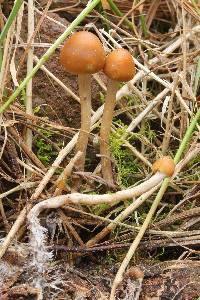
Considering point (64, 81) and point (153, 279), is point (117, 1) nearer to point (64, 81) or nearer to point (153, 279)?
point (64, 81)

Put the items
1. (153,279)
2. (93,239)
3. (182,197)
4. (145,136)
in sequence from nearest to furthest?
(153,279) → (93,239) → (182,197) → (145,136)

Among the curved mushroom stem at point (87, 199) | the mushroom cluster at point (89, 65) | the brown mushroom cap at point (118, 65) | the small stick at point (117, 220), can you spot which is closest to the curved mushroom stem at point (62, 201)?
the curved mushroom stem at point (87, 199)

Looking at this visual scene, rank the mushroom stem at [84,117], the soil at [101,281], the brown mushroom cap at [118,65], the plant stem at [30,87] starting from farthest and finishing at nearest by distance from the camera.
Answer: the plant stem at [30,87] < the mushroom stem at [84,117] < the brown mushroom cap at [118,65] < the soil at [101,281]

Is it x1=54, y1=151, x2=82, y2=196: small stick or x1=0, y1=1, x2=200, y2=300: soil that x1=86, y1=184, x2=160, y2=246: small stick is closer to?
x1=0, y1=1, x2=200, y2=300: soil

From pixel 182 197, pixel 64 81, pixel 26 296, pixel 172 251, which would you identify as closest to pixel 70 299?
pixel 26 296

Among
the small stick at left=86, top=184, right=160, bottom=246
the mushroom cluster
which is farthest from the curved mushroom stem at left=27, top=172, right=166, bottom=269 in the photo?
the mushroom cluster

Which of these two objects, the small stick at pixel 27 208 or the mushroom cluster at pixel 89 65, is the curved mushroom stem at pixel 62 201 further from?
the mushroom cluster at pixel 89 65

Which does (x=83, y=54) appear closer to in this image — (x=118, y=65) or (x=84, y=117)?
(x=118, y=65)

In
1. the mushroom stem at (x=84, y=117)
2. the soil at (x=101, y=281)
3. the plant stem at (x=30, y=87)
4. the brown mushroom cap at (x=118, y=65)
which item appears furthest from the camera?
the plant stem at (x=30, y=87)
